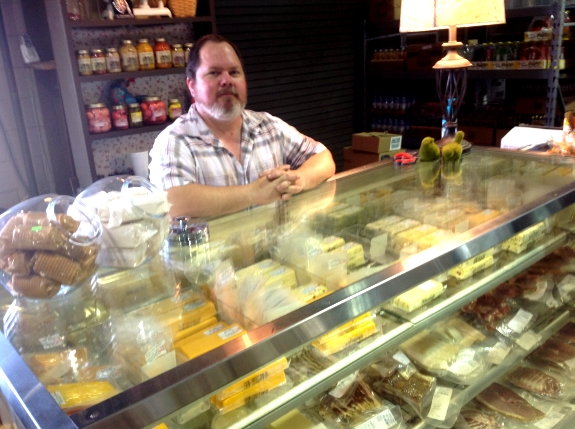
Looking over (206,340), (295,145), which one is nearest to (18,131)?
(295,145)

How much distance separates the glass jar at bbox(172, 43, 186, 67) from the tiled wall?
1025 millimetres

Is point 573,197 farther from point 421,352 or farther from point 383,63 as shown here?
point 383,63

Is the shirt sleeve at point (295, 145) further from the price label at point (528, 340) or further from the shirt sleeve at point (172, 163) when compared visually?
the price label at point (528, 340)

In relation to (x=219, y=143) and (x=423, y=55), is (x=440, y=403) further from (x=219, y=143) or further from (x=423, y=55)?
(x=423, y=55)

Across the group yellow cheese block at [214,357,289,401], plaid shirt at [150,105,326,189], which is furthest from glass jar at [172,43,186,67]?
yellow cheese block at [214,357,289,401]

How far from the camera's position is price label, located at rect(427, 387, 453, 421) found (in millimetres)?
1343

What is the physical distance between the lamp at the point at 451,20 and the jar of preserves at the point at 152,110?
170cm

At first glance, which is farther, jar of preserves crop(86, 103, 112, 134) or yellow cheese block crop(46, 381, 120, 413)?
jar of preserves crop(86, 103, 112, 134)

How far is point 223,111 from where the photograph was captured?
2.34 m

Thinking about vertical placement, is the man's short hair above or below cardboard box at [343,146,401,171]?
above

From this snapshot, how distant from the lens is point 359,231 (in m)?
1.41

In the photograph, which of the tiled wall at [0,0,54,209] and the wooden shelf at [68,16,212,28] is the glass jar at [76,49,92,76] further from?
the tiled wall at [0,0,54,209]

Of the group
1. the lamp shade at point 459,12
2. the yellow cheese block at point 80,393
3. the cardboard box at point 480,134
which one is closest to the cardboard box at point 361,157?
the cardboard box at point 480,134

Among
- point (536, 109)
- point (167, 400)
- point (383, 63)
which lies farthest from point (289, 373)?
point (383, 63)
